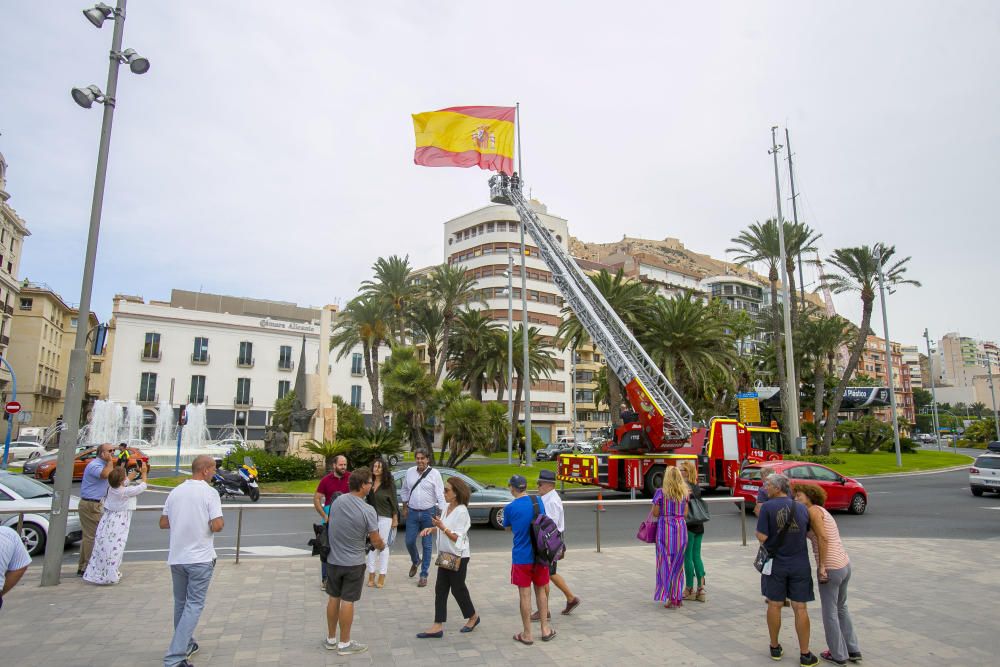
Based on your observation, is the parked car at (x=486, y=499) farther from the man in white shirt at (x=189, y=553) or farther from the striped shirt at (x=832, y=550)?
the striped shirt at (x=832, y=550)

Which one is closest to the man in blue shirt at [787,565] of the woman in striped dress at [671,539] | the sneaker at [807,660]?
the sneaker at [807,660]

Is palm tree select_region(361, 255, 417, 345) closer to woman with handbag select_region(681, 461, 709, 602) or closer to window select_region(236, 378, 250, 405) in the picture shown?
window select_region(236, 378, 250, 405)

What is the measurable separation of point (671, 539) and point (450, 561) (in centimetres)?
274

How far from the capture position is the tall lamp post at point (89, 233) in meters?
7.90

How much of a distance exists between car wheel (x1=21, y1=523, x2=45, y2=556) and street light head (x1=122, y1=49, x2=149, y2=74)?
7.21 meters

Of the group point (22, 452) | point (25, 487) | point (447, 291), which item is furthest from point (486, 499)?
point (22, 452)

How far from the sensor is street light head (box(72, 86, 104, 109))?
820 centimetres

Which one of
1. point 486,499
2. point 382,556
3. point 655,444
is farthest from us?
point 655,444

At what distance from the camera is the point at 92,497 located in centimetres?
824

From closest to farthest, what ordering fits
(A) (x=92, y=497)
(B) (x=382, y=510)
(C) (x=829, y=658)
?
1. (C) (x=829, y=658)
2. (B) (x=382, y=510)
3. (A) (x=92, y=497)

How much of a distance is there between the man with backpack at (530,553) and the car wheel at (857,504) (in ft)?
45.6

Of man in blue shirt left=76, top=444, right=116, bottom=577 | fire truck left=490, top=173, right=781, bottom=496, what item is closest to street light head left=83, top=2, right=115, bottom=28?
man in blue shirt left=76, top=444, right=116, bottom=577

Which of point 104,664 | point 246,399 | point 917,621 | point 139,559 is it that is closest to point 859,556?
point 917,621

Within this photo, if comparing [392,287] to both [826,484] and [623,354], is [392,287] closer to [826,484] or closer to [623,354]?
Answer: [623,354]
